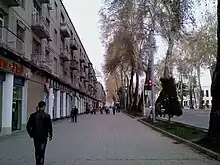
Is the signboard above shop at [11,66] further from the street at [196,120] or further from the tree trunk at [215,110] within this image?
the street at [196,120]

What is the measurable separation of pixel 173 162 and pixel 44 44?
21682 mm

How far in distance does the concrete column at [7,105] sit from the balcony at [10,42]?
1.60 metres

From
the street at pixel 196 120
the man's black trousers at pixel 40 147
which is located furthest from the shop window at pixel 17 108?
the man's black trousers at pixel 40 147

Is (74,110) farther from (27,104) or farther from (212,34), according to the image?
(212,34)

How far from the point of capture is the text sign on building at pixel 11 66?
58.0 feet

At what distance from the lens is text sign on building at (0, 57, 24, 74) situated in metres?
17.7

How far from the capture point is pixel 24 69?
72.0ft

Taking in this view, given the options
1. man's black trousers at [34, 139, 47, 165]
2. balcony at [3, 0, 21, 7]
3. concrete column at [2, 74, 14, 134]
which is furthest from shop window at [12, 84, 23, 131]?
man's black trousers at [34, 139, 47, 165]

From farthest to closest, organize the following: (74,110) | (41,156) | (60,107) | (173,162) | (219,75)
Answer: (60,107)
(74,110)
(219,75)
(173,162)
(41,156)

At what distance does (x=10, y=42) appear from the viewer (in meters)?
18.9

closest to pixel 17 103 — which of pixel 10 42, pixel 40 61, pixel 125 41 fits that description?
pixel 10 42

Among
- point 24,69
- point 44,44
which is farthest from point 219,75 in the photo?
point 44,44

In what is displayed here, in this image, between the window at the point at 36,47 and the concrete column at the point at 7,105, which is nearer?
the concrete column at the point at 7,105

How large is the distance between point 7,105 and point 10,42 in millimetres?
3343
